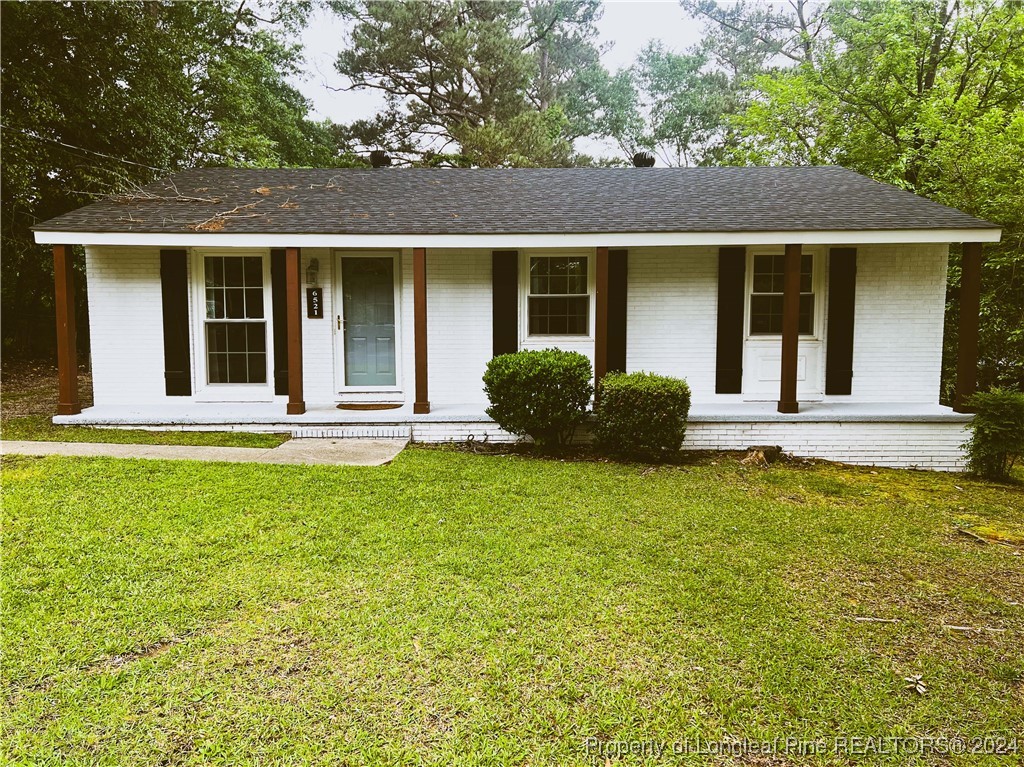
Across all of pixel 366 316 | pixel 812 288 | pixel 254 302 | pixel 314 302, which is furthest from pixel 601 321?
pixel 254 302

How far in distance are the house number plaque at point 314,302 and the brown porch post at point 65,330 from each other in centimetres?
277

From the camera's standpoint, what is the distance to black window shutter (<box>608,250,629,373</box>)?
27.9 ft

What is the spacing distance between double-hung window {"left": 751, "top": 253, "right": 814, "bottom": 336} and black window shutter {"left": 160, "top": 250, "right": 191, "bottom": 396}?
7.82 meters

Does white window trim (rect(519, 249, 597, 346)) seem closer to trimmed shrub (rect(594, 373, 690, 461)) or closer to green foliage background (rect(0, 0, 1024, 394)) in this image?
trimmed shrub (rect(594, 373, 690, 461))

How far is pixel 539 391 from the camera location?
22.8 ft

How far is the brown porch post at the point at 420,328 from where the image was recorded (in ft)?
25.3

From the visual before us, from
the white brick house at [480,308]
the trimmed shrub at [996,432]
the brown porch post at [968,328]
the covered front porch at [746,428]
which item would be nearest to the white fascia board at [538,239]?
the white brick house at [480,308]

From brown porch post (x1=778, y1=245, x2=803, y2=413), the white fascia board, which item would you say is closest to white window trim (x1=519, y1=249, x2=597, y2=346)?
the white fascia board

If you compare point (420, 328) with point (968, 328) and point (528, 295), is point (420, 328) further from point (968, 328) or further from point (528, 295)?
point (968, 328)

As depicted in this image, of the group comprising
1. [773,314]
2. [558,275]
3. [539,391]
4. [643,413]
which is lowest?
[643,413]

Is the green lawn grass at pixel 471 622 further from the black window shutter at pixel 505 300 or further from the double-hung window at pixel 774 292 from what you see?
the double-hung window at pixel 774 292

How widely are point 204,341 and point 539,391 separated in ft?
16.0

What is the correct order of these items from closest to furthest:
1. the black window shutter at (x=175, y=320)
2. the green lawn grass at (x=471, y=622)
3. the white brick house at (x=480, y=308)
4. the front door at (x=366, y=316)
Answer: the green lawn grass at (x=471, y=622) → the white brick house at (x=480, y=308) → the black window shutter at (x=175, y=320) → the front door at (x=366, y=316)

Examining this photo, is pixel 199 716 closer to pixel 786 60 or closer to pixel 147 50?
pixel 147 50
